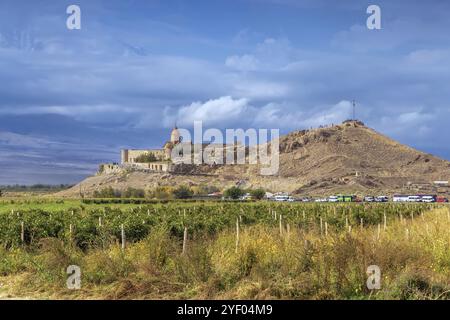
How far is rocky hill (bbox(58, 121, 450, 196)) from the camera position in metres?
133

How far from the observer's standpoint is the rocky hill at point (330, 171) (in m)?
133

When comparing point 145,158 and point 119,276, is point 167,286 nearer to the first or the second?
point 119,276

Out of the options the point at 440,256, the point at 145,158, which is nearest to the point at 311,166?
the point at 145,158

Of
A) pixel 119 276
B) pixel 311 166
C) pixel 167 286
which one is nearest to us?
pixel 167 286

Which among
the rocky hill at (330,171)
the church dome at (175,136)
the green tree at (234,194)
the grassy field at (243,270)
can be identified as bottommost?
the grassy field at (243,270)

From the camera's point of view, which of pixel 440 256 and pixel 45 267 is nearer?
pixel 45 267

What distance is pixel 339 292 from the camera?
408 inches

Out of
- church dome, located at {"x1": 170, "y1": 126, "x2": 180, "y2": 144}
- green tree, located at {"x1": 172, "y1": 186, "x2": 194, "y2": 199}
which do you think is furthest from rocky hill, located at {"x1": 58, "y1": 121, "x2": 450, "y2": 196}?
green tree, located at {"x1": 172, "y1": 186, "x2": 194, "y2": 199}

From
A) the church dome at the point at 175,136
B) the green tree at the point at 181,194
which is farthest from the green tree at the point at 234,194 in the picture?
the church dome at the point at 175,136

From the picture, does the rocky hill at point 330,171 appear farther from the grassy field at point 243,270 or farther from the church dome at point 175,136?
the grassy field at point 243,270

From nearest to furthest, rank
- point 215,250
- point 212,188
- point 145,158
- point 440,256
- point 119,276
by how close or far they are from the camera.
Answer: point 119,276
point 215,250
point 440,256
point 212,188
point 145,158

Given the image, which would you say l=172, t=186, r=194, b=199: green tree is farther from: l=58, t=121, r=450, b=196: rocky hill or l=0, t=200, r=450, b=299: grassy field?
l=0, t=200, r=450, b=299: grassy field
